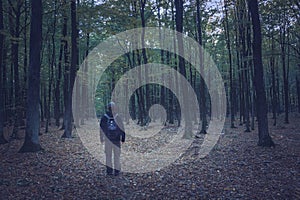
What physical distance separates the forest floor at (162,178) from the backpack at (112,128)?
132cm

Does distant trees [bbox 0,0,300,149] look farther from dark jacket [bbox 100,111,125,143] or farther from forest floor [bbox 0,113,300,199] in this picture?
dark jacket [bbox 100,111,125,143]

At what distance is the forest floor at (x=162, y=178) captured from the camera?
6.20 m

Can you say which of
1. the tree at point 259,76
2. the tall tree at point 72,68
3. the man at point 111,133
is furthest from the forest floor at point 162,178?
the tall tree at point 72,68

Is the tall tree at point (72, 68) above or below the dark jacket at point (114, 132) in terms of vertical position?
above

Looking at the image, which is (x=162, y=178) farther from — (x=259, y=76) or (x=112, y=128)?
(x=259, y=76)

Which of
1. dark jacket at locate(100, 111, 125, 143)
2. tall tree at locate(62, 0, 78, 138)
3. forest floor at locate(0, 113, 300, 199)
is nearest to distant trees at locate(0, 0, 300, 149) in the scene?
tall tree at locate(62, 0, 78, 138)

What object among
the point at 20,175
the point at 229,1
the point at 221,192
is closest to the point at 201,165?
the point at 221,192

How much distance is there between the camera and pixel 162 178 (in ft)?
25.1

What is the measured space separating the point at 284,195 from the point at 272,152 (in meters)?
5.44

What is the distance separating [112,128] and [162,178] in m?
2.27

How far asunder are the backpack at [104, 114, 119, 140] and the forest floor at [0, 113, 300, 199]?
1.32 m

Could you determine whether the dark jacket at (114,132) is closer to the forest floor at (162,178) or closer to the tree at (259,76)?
the forest floor at (162,178)

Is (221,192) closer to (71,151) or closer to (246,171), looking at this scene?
(246,171)

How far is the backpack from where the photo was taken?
7867 mm
